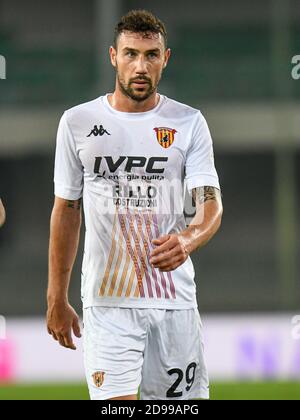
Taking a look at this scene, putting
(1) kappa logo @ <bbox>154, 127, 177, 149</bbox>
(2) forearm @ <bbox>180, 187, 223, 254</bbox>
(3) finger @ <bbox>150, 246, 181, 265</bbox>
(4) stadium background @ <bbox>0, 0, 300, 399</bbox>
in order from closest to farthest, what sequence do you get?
1. (3) finger @ <bbox>150, 246, 181, 265</bbox>
2. (2) forearm @ <bbox>180, 187, 223, 254</bbox>
3. (1) kappa logo @ <bbox>154, 127, 177, 149</bbox>
4. (4) stadium background @ <bbox>0, 0, 300, 399</bbox>

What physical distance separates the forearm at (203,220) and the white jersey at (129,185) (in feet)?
0.14

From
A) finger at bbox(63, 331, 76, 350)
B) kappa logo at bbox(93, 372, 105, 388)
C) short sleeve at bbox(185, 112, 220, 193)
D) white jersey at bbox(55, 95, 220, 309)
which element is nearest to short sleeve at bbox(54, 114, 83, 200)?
white jersey at bbox(55, 95, 220, 309)

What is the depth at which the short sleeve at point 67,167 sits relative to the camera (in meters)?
4.04

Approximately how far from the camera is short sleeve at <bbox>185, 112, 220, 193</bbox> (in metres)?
3.98

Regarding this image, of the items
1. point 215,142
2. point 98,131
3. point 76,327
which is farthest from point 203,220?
point 215,142

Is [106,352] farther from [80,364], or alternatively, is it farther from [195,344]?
[80,364]

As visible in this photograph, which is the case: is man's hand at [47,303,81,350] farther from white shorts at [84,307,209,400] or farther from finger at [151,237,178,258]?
finger at [151,237,178,258]

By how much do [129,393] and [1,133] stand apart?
1107 cm

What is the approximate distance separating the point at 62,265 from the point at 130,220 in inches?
12.7

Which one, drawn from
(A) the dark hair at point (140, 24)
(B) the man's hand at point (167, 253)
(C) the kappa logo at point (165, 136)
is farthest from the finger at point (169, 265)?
(A) the dark hair at point (140, 24)

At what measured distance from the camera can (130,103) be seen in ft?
13.2

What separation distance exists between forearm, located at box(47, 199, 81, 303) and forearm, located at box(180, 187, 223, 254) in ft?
1.62

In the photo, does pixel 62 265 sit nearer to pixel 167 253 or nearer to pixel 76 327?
pixel 76 327
